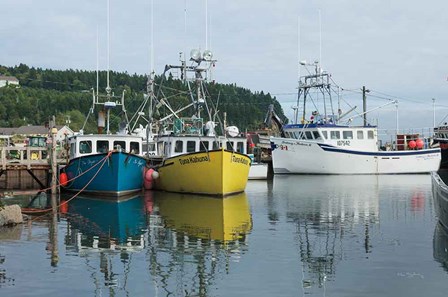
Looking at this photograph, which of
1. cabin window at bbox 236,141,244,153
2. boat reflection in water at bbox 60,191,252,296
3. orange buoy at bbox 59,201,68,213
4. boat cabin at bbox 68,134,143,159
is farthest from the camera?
cabin window at bbox 236,141,244,153

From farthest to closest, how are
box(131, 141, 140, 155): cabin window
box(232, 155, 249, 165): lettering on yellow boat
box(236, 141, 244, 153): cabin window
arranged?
box(236, 141, 244, 153): cabin window → box(131, 141, 140, 155): cabin window → box(232, 155, 249, 165): lettering on yellow boat

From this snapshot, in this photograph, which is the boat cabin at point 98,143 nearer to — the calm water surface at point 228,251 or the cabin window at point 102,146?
the cabin window at point 102,146

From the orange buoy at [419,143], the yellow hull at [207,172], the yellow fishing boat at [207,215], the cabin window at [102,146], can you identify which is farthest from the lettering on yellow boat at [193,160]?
the orange buoy at [419,143]

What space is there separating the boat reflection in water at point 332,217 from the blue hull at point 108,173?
728cm

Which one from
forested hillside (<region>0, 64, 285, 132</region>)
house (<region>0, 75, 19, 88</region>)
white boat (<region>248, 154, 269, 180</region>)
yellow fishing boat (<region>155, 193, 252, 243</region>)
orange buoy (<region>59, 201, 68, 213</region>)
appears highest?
house (<region>0, 75, 19, 88</region>)

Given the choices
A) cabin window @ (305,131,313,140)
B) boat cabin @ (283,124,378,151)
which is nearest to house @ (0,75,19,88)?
boat cabin @ (283,124,378,151)

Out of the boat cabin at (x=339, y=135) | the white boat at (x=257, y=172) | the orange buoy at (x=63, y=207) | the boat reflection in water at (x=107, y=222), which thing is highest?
the boat cabin at (x=339, y=135)

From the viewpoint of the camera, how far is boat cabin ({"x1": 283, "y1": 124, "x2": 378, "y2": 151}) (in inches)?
1816

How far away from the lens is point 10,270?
41.7ft

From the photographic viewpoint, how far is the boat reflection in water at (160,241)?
11875mm

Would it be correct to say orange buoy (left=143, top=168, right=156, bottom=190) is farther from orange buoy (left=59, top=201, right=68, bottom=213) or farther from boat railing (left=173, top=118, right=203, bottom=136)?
orange buoy (left=59, top=201, right=68, bottom=213)

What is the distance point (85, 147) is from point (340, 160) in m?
23.0

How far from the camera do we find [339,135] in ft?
152

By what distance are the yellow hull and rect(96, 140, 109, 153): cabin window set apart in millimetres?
2979
